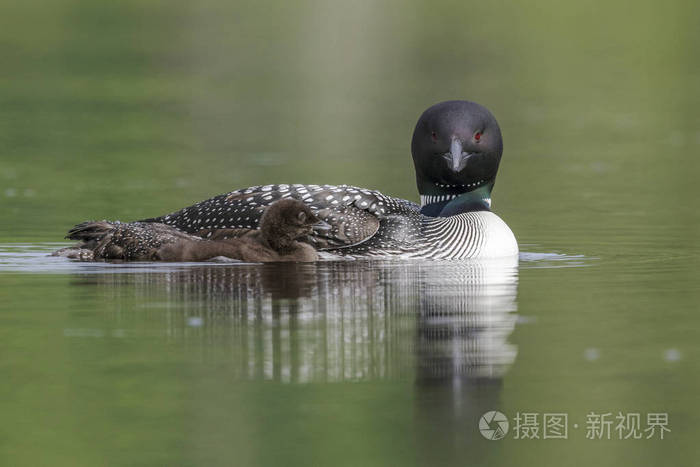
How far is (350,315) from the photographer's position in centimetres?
768

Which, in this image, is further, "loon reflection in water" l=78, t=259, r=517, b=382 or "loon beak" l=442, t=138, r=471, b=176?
"loon beak" l=442, t=138, r=471, b=176

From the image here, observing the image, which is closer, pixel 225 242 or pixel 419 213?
pixel 225 242

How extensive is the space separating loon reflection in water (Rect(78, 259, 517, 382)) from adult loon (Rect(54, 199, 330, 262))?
0.15 m

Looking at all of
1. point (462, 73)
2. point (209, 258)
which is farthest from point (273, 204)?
point (462, 73)

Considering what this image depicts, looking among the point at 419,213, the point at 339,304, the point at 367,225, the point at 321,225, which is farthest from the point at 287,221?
the point at 339,304

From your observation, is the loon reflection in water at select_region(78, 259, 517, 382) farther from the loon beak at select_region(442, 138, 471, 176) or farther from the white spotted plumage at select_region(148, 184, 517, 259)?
the loon beak at select_region(442, 138, 471, 176)

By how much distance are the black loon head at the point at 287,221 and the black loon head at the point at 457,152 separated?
1.08 meters

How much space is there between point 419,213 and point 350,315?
290cm

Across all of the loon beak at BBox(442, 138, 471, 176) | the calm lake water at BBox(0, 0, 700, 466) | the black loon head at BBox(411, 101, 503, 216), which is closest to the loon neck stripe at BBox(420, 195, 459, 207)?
the black loon head at BBox(411, 101, 503, 216)

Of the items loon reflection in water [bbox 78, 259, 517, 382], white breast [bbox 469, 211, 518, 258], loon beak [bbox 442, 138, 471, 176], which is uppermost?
loon beak [bbox 442, 138, 471, 176]

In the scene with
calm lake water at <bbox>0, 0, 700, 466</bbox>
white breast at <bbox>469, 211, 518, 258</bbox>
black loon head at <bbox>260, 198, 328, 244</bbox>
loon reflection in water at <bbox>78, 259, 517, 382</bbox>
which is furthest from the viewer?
white breast at <bbox>469, 211, 518, 258</bbox>

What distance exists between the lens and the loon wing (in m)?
9.85

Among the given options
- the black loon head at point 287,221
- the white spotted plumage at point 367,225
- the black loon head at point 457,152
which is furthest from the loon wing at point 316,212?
the black loon head at point 457,152

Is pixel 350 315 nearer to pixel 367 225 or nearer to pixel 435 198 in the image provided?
pixel 367 225
